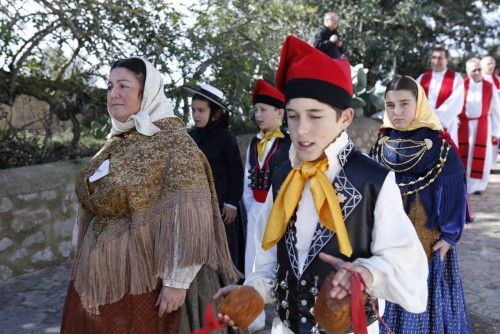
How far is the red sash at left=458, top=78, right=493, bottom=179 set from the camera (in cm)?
918

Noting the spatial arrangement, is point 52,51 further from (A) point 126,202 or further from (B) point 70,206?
(A) point 126,202

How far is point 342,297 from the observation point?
5.78 ft

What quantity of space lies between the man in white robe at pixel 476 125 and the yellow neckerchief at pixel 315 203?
7.58m

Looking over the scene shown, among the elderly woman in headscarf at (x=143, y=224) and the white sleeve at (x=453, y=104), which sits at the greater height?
the white sleeve at (x=453, y=104)

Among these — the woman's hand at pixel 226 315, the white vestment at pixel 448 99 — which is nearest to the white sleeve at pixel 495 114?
the white vestment at pixel 448 99

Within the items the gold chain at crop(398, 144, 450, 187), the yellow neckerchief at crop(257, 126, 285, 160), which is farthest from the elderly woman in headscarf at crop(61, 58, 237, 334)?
the yellow neckerchief at crop(257, 126, 285, 160)

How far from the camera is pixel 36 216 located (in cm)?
538

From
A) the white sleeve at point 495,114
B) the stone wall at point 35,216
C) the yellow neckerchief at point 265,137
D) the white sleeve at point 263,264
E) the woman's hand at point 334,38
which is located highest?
the woman's hand at point 334,38

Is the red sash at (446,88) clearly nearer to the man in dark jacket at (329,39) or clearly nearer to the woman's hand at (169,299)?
the man in dark jacket at (329,39)

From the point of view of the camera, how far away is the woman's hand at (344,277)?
1.77 m

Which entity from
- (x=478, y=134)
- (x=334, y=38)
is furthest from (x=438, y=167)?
(x=478, y=134)

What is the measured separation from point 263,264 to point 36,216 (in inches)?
142

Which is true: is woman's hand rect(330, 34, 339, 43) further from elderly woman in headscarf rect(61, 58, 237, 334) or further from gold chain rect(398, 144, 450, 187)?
elderly woman in headscarf rect(61, 58, 237, 334)

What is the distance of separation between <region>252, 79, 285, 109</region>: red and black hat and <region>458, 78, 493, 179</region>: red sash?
5588 millimetres
